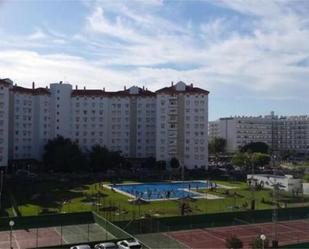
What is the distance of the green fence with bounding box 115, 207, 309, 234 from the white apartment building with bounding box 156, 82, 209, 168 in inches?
1482

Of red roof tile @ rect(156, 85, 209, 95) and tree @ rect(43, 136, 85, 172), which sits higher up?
red roof tile @ rect(156, 85, 209, 95)

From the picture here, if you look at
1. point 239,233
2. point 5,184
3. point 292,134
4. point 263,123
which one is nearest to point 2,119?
point 5,184

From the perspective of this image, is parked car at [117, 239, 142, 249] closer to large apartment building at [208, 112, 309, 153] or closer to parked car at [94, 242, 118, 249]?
parked car at [94, 242, 118, 249]

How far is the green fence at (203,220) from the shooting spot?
25867mm

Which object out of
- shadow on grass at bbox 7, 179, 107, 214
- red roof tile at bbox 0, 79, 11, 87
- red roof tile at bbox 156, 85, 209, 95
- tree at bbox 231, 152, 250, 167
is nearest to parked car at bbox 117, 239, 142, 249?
shadow on grass at bbox 7, 179, 107, 214

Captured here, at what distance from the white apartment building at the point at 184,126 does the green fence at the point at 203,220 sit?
1482 inches

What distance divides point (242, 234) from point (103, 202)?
1349 cm

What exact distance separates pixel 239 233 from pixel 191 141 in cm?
4277

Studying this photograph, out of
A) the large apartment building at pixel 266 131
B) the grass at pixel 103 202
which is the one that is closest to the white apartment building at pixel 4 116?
the grass at pixel 103 202

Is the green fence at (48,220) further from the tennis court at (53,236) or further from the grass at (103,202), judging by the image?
the grass at (103,202)

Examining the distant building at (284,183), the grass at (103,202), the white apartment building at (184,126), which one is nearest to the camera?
the grass at (103,202)

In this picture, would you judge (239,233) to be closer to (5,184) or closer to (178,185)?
(178,185)

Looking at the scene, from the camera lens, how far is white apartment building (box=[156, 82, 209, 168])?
226 ft

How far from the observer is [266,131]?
138 m
